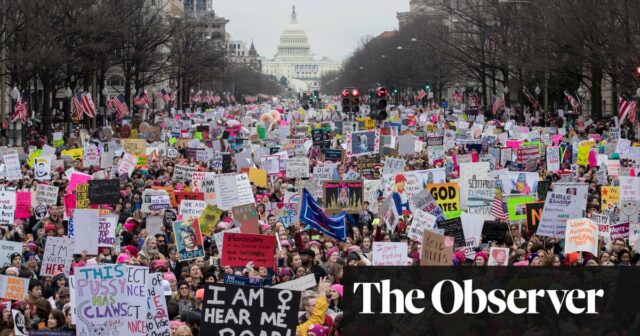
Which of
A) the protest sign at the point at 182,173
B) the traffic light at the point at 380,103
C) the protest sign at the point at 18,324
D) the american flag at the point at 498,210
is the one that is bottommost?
the protest sign at the point at 18,324

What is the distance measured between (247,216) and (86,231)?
2787 millimetres

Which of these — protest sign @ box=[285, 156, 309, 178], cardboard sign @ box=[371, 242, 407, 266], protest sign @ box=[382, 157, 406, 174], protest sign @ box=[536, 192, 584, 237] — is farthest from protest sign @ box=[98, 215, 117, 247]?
protest sign @ box=[285, 156, 309, 178]

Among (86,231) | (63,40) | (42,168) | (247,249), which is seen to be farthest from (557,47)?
(247,249)

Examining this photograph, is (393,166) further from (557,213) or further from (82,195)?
(557,213)

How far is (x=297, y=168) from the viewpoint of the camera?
3030 cm

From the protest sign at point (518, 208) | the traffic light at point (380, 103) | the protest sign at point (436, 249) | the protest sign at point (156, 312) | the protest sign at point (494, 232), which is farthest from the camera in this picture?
the traffic light at point (380, 103)

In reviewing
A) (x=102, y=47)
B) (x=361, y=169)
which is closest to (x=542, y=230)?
(x=361, y=169)

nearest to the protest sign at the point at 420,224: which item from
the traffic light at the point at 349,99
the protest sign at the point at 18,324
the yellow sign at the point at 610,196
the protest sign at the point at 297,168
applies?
the yellow sign at the point at 610,196

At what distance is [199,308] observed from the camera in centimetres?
1491

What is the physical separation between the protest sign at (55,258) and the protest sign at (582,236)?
16.4ft

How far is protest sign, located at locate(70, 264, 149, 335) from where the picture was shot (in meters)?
12.6

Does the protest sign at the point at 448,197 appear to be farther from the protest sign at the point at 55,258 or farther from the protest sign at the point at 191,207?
the protest sign at the point at 55,258

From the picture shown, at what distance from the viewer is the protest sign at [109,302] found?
1261 cm

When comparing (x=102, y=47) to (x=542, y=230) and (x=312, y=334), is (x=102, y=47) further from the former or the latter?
(x=312, y=334)
